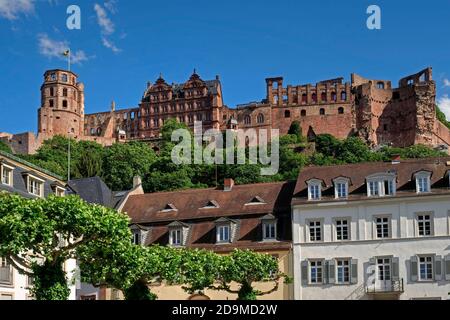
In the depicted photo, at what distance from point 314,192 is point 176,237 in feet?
37.2

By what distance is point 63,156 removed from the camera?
151375 mm

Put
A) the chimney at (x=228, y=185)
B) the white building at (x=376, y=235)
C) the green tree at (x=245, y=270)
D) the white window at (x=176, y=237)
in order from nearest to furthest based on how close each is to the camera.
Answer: the green tree at (x=245, y=270), the white building at (x=376, y=235), the white window at (x=176, y=237), the chimney at (x=228, y=185)

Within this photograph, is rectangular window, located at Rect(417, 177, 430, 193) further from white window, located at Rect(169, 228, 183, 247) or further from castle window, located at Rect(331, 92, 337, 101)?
castle window, located at Rect(331, 92, 337, 101)

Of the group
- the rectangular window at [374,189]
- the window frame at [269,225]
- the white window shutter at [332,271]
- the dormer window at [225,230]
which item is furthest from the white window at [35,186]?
the rectangular window at [374,189]

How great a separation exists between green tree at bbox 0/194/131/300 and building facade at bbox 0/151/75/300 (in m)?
10.00

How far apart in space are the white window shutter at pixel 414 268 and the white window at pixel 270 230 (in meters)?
10.1

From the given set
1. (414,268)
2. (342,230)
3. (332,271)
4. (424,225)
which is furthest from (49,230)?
(424,225)

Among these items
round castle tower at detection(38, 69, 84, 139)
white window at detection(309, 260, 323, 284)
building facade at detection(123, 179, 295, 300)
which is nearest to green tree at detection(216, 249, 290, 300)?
building facade at detection(123, 179, 295, 300)

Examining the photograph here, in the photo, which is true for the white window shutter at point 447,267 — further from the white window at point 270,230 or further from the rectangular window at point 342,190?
the white window at point 270,230

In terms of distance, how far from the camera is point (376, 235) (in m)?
56.8

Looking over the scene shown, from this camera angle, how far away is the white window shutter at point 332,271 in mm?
56594

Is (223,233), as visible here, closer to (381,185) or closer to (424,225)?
(381,185)

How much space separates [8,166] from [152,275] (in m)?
12.9

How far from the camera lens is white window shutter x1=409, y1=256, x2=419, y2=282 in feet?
180
